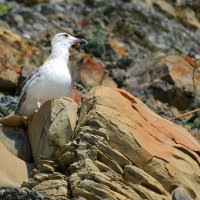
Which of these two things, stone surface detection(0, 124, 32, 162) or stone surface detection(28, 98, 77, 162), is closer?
stone surface detection(28, 98, 77, 162)

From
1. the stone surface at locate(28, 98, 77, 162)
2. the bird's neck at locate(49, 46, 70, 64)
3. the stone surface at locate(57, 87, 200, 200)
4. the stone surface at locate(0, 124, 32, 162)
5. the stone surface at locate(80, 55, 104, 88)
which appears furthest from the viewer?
the stone surface at locate(80, 55, 104, 88)

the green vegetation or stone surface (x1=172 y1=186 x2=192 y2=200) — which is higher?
stone surface (x1=172 y1=186 x2=192 y2=200)

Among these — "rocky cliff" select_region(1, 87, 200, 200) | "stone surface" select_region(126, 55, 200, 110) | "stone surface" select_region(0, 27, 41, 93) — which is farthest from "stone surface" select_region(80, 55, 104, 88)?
"rocky cliff" select_region(1, 87, 200, 200)

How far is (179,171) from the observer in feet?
38.3

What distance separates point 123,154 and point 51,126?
48.1 inches

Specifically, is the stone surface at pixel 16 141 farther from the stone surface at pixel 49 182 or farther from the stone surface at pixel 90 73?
the stone surface at pixel 90 73

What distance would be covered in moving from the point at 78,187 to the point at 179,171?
1.84 m

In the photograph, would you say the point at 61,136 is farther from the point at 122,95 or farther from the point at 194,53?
the point at 194,53

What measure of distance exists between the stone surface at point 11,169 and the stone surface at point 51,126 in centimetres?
33

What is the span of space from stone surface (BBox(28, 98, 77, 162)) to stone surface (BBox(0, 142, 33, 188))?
33 centimetres

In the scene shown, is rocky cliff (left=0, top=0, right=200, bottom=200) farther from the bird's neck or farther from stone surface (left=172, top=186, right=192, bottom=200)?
the bird's neck

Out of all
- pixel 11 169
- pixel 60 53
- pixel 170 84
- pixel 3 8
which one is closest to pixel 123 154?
pixel 11 169

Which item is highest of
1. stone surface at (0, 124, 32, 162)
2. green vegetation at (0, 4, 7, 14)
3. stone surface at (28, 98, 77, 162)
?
stone surface at (28, 98, 77, 162)

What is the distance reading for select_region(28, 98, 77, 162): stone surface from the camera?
11891mm
